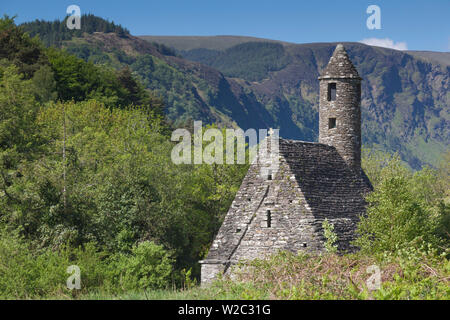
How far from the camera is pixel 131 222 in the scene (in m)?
34.1

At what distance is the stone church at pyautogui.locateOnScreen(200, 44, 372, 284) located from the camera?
91.9ft

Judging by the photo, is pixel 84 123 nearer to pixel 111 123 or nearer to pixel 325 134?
pixel 111 123

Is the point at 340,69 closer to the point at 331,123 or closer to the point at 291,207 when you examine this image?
the point at 331,123

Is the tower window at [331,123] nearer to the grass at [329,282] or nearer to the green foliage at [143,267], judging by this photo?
the green foliage at [143,267]

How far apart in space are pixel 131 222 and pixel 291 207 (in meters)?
10.4

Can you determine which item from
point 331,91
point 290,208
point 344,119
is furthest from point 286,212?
point 331,91

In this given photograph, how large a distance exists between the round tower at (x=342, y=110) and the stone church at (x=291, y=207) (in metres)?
0.92

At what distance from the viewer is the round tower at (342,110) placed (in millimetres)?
33438

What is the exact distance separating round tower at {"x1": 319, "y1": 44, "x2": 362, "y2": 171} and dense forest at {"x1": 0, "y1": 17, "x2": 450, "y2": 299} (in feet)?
8.98

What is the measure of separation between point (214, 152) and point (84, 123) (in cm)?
1320

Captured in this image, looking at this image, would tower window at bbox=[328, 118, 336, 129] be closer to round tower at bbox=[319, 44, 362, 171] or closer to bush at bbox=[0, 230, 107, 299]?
round tower at bbox=[319, 44, 362, 171]

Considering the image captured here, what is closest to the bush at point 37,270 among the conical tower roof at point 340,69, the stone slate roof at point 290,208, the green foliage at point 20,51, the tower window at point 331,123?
the stone slate roof at point 290,208

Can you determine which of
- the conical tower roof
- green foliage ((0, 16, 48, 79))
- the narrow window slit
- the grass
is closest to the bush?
the grass

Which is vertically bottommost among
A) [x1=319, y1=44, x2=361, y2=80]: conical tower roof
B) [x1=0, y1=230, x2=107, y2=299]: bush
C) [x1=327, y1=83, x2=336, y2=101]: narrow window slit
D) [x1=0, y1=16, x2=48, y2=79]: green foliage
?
[x1=0, y1=230, x2=107, y2=299]: bush
